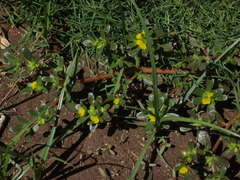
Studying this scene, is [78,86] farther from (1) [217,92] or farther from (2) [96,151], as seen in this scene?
(1) [217,92]

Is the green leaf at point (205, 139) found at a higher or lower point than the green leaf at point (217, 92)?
lower

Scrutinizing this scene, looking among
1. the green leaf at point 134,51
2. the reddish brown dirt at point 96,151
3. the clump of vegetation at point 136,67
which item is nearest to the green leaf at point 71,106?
the clump of vegetation at point 136,67

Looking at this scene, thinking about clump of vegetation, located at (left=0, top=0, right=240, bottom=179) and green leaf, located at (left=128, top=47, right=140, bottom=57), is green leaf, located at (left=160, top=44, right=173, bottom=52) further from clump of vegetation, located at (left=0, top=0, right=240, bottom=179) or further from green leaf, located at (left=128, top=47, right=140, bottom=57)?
green leaf, located at (left=128, top=47, right=140, bottom=57)

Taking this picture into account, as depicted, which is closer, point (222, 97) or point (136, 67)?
point (222, 97)

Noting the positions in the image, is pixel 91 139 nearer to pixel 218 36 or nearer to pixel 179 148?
pixel 179 148

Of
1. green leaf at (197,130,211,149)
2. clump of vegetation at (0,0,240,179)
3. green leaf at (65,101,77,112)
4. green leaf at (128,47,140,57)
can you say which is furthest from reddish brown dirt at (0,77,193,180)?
green leaf at (128,47,140,57)

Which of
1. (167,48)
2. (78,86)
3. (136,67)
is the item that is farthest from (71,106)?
(167,48)

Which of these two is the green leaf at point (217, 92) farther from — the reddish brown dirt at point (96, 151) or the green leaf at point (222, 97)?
the reddish brown dirt at point (96, 151)

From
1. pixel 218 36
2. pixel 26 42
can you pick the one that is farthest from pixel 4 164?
pixel 218 36
